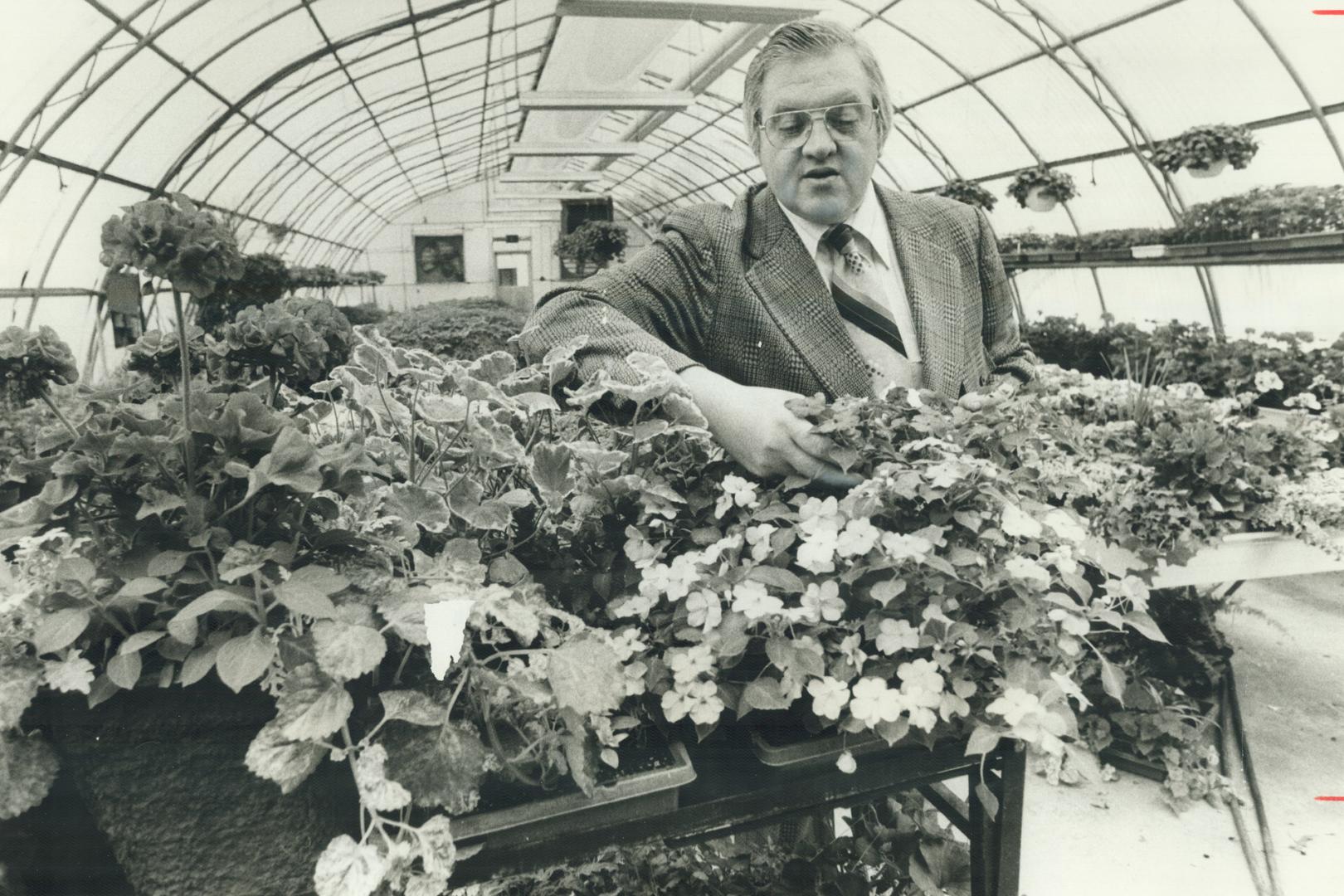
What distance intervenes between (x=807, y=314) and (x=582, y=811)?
0.79 m

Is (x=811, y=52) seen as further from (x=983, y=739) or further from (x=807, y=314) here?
(x=983, y=739)

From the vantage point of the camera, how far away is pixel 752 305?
1.33 meters

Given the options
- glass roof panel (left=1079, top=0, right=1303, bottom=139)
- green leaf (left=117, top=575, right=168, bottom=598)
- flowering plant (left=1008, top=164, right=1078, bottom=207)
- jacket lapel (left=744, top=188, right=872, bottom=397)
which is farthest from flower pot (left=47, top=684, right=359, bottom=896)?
flowering plant (left=1008, top=164, right=1078, bottom=207)

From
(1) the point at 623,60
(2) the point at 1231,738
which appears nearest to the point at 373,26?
(1) the point at 623,60

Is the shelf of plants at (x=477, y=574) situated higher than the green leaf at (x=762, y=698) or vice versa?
the shelf of plants at (x=477, y=574)

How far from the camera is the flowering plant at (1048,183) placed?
7.79 meters

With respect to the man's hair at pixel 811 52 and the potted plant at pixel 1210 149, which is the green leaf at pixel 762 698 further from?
the potted plant at pixel 1210 149

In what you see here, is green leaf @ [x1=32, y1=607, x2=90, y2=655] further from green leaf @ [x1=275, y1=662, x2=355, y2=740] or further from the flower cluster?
the flower cluster

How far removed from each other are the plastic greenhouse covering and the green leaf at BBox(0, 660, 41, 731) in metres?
5.34

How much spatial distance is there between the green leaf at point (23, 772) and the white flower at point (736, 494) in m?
0.78

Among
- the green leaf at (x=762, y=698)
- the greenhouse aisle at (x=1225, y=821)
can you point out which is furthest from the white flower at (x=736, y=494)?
the greenhouse aisle at (x=1225, y=821)

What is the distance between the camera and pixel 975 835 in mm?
1320

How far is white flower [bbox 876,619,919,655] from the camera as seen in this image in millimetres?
1028

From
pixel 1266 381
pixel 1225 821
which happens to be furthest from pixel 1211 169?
pixel 1225 821
